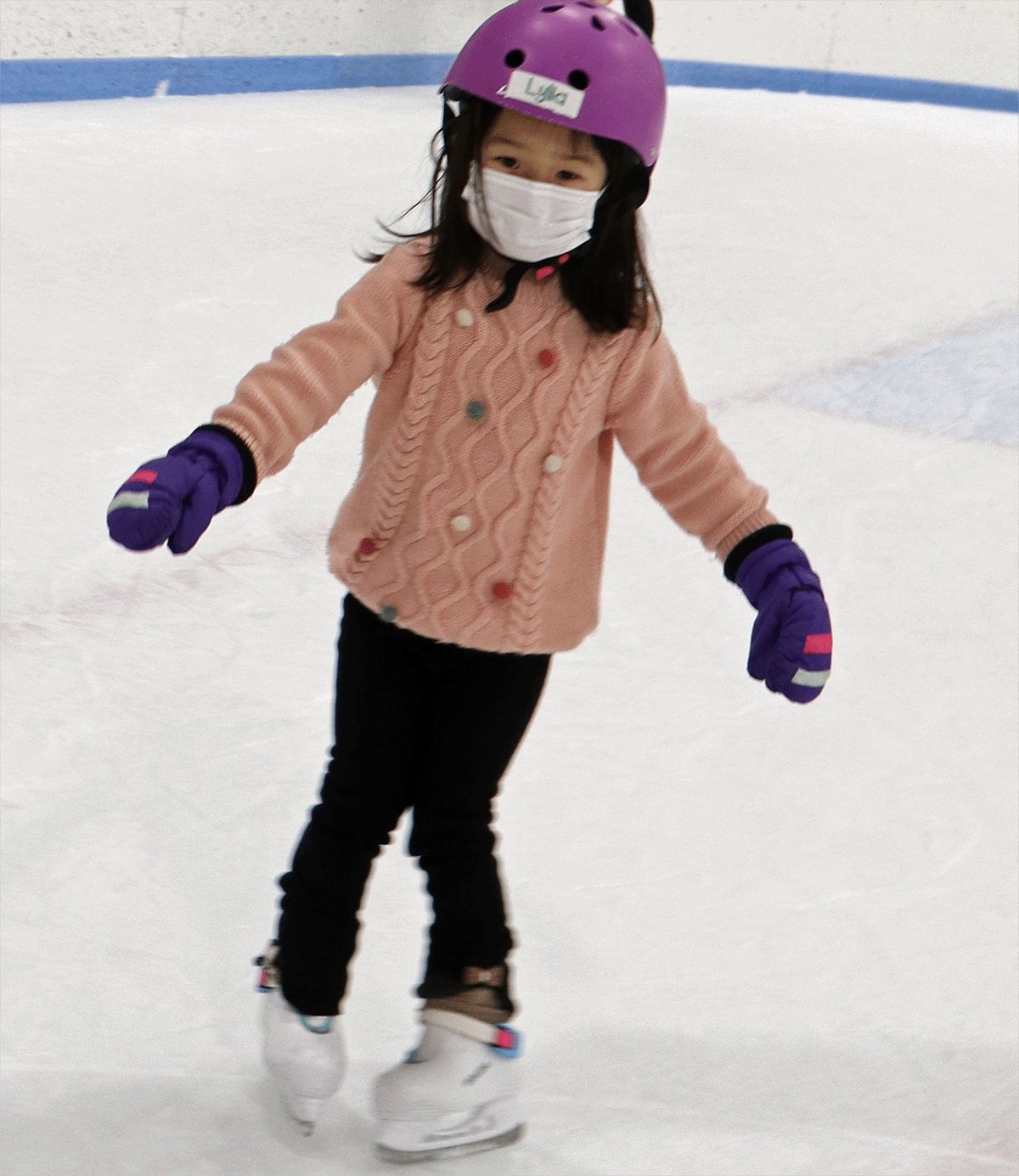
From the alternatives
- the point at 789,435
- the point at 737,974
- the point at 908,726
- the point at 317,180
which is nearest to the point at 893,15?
the point at 317,180

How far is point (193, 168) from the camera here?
3738 mm

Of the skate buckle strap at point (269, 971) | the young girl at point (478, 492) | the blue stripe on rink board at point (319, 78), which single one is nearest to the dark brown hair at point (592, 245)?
the young girl at point (478, 492)

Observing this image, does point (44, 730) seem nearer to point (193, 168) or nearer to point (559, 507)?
point (559, 507)

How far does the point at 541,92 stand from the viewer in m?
0.93

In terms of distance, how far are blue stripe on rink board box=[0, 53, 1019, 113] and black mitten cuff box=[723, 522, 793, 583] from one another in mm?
3698

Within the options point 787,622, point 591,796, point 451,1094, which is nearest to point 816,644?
point 787,622

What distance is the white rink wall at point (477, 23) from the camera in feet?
14.4

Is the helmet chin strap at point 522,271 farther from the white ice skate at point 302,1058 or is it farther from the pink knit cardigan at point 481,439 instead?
the white ice skate at point 302,1058

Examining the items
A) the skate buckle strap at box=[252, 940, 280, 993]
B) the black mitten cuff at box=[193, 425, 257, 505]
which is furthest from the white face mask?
the skate buckle strap at box=[252, 940, 280, 993]

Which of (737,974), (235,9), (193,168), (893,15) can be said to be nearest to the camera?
(737,974)

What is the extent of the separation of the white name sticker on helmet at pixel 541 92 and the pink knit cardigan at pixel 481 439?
0.12 metres

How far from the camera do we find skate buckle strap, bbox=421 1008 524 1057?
1095mm

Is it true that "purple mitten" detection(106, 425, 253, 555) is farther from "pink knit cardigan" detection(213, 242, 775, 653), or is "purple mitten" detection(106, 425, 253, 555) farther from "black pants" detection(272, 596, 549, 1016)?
"black pants" detection(272, 596, 549, 1016)

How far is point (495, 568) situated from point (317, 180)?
3.00m
